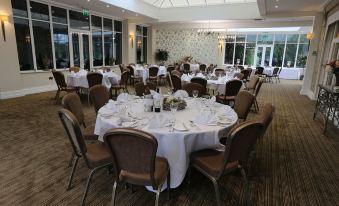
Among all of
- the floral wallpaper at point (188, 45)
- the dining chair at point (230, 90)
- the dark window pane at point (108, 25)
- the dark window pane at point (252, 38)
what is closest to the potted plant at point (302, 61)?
the dark window pane at point (252, 38)

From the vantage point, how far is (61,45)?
884cm

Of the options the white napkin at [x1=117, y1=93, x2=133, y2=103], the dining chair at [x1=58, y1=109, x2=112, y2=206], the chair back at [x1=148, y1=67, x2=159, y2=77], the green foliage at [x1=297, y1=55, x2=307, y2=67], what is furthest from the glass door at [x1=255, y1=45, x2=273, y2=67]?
the dining chair at [x1=58, y1=109, x2=112, y2=206]

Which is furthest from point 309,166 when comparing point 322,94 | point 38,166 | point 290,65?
point 290,65

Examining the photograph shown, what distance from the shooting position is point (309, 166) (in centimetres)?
325

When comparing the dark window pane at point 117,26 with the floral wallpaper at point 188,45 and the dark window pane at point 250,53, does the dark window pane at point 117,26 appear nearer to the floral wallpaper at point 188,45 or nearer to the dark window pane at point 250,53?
the floral wallpaper at point 188,45

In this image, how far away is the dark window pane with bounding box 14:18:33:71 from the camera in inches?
289

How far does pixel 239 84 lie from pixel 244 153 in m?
3.48

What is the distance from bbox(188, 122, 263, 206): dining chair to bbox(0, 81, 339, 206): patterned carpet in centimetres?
44

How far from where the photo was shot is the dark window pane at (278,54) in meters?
15.9

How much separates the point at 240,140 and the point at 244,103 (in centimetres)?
174

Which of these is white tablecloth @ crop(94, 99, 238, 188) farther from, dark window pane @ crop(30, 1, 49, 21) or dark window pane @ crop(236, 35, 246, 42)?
dark window pane @ crop(236, 35, 246, 42)

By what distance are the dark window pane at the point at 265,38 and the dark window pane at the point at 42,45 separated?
1414 centimetres

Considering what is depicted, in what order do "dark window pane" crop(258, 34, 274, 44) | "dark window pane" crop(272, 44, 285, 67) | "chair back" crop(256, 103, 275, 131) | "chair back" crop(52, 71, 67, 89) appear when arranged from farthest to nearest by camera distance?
"dark window pane" crop(258, 34, 274, 44) → "dark window pane" crop(272, 44, 285, 67) → "chair back" crop(52, 71, 67, 89) → "chair back" crop(256, 103, 275, 131)

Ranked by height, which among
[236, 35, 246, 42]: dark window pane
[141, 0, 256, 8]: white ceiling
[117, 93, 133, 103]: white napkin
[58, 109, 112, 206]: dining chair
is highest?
[141, 0, 256, 8]: white ceiling
